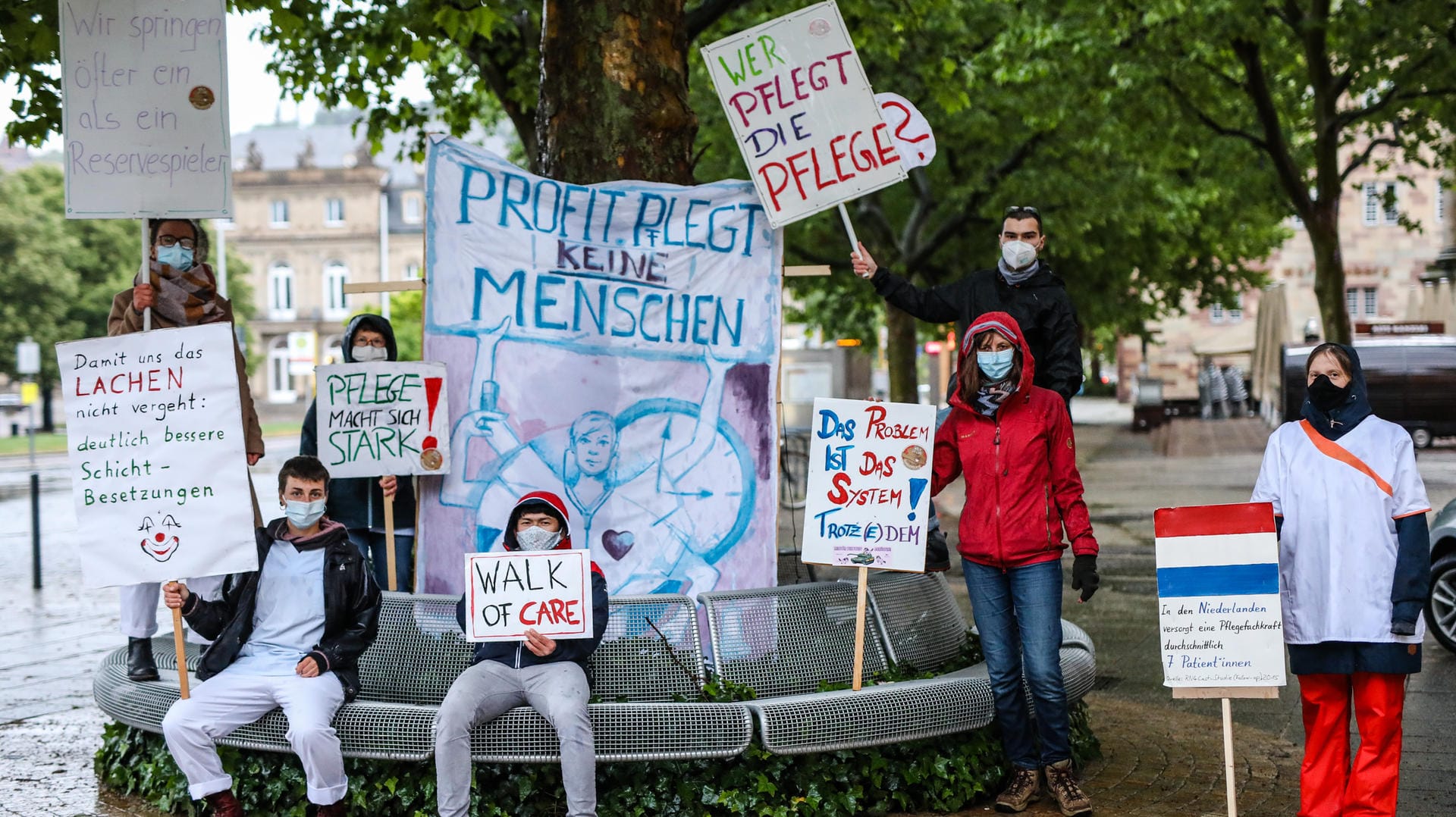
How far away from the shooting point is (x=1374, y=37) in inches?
787

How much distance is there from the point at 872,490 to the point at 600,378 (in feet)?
4.70

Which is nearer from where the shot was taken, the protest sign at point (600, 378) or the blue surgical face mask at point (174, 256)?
the blue surgical face mask at point (174, 256)

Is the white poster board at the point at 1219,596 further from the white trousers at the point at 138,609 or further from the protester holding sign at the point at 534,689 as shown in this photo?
the white trousers at the point at 138,609

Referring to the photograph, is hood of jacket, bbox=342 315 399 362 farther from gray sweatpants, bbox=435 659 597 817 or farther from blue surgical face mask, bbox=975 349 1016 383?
blue surgical face mask, bbox=975 349 1016 383

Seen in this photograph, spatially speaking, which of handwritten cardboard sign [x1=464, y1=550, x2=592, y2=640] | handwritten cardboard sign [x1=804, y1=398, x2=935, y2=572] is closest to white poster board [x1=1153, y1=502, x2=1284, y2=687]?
handwritten cardboard sign [x1=804, y1=398, x2=935, y2=572]

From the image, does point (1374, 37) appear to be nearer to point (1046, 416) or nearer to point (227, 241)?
point (1046, 416)

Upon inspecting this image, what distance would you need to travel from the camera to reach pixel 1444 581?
902 centimetres

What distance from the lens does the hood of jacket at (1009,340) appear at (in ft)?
18.4

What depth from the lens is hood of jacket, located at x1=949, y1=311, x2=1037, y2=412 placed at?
5609 mm

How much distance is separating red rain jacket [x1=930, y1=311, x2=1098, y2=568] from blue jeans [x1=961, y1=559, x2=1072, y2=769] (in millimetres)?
93

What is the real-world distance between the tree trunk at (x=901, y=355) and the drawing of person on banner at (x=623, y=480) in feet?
64.8

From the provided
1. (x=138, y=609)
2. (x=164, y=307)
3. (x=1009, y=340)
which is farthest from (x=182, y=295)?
(x=1009, y=340)

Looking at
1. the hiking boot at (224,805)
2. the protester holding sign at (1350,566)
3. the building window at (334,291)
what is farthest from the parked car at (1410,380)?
the building window at (334,291)

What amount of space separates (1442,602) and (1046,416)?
4.70m
